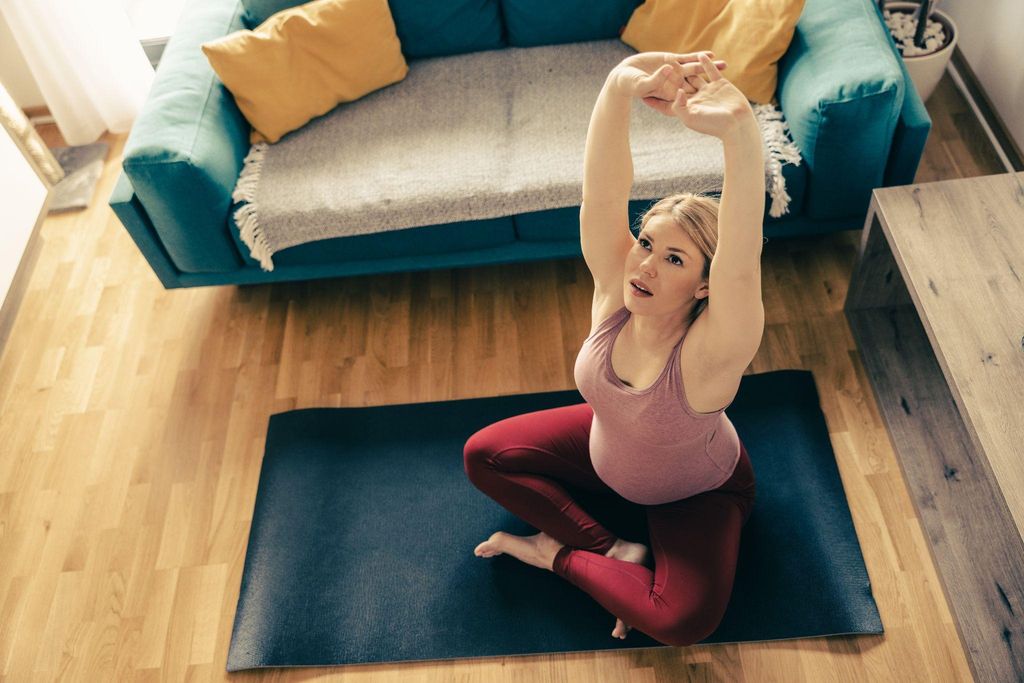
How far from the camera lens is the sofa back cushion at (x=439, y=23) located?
101 inches

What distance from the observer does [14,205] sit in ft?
8.95

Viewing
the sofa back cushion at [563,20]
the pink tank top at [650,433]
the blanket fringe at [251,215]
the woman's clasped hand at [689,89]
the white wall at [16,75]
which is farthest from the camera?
the white wall at [16,75]

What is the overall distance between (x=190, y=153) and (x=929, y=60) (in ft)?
6.88

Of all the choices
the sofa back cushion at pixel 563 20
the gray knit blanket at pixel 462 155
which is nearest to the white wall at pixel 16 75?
the gray knit blanket at pixel 462 155

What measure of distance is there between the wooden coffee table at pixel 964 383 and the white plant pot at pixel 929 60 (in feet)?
2.36

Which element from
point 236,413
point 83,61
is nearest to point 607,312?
point 236,413

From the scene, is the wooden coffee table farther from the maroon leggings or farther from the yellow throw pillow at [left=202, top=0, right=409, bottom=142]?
the yellow throw pillow at [left=202, top=0, right=409, bottom=142]

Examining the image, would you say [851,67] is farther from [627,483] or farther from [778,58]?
[627,483]

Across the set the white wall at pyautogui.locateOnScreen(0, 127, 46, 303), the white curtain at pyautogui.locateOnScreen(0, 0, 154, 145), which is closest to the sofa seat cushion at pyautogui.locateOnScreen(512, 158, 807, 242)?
the white wall at pyautogui.locateOnScreen(0, 127, 46, 303)

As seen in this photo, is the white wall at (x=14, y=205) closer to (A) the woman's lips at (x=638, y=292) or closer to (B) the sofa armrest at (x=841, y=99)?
(A) the woman's lips at (x=638, y=292)

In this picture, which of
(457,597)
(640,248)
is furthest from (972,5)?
(457,597)

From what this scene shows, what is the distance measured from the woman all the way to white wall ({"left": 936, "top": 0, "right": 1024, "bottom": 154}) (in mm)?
1567

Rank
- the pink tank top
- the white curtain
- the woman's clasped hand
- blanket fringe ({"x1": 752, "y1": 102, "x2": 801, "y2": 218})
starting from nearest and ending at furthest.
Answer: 1. the woman's clasped hand
2. the pink tank top
3. blanket fringe ({"x1": 752, "y1": 102, "x2": 801, "y2": 218})
4. the white curtain

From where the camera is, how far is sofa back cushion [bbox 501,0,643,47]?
2551mm
